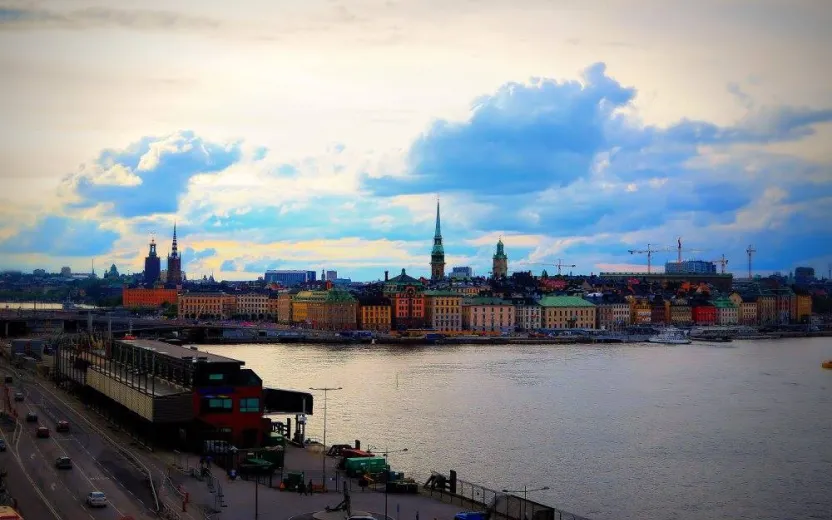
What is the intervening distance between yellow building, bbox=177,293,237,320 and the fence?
81.1m

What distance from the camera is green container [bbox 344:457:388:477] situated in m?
20.0

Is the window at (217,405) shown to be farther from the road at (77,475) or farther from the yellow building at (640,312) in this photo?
the yellow building at (640,312)

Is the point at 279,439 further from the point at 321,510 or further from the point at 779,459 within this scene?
the point at 779,459

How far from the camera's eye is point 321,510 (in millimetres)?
16562

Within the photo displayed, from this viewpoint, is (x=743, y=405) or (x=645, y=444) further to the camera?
(x=743, y=405)

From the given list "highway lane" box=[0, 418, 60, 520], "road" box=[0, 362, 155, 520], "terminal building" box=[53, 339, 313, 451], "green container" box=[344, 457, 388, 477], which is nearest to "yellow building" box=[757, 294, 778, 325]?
"terminal building" box=[53, 339, 313, 451]

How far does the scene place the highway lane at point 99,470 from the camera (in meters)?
16.1

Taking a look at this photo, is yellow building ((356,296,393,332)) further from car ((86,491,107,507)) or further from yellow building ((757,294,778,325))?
car ((86,491,107,507))

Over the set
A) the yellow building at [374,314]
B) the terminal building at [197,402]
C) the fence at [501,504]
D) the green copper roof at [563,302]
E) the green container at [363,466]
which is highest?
the green copper roof at [563,302]

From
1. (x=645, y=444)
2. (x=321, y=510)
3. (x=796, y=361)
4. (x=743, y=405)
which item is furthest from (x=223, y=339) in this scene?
(x=321, y=510)

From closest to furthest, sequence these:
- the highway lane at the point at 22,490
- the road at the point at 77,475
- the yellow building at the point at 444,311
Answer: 1. the highway lane at the point at 22,490
2. the road at the point at 77,475
3. the yellow building at the point at 444,311

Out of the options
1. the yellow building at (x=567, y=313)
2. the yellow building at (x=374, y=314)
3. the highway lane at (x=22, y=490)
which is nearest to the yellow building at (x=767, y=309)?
the yellow building at (x=567, y=313)

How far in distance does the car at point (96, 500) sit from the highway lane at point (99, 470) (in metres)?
0.12

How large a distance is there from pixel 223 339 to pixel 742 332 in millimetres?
41554
